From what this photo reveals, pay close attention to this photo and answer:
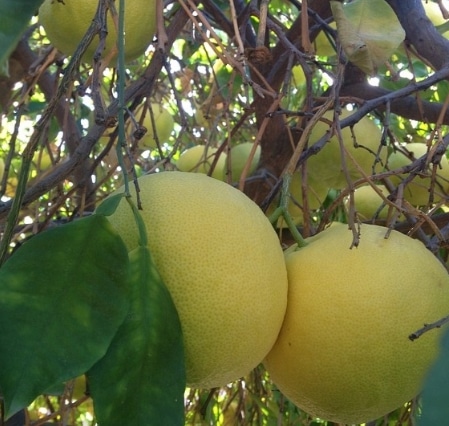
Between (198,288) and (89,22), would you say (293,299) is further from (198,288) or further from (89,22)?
(89,22)

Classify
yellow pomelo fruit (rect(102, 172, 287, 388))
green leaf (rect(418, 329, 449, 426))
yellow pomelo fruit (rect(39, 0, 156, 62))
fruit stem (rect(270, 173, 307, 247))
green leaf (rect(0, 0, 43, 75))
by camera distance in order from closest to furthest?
green leaf (rect(418, 329, 449, 426)) < green leaf (rect(0, 0, 43, 75)) < yellow pomelo fruit (rect(102, 172, 287, 388)) < fruit stem (rect(270, 173, 307, 247)) < yellow pomelo fruit (rect(39, 0, 156, 62))

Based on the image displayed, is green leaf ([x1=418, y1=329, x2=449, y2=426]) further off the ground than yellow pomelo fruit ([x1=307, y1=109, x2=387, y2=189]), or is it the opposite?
green leaf ([x1=418, y1=329, x2=449, y2=426])

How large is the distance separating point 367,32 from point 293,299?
35 cm

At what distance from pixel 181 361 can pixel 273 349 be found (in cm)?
22

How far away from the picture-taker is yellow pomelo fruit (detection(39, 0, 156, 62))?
92 centimetres

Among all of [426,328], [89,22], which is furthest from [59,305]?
[89,22]

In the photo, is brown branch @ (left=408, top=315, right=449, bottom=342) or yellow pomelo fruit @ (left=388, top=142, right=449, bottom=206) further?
yellow pomelo fruit @ (left=388, top=142, right=449, bottom=206)

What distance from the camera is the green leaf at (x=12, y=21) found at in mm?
405

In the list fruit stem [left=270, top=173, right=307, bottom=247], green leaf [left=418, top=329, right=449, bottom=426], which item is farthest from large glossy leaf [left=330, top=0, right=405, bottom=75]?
green leaf [left=418, top=329, right=449, bottom=426]

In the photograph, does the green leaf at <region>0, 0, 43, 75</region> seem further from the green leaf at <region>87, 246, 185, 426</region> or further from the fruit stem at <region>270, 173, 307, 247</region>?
the fruit stem at <region>270, 173, 307, 247</region>

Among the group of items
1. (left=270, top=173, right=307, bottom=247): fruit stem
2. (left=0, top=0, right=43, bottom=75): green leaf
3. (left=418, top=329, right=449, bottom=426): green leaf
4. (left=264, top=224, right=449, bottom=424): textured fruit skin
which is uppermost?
(left=0, top=0, right=43, bottom=75): green leaf

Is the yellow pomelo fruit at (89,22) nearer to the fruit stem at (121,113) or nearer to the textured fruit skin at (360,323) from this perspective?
the fruit stem at (121,113)

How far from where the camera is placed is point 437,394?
0.31m

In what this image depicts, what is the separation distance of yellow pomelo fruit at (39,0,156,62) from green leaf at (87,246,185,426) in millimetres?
446
